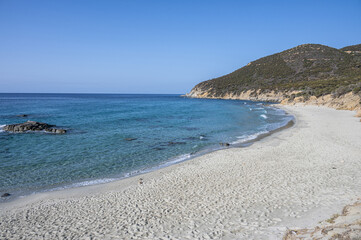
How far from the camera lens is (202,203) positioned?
862cm

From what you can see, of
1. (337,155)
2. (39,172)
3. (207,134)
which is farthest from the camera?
(207,134)

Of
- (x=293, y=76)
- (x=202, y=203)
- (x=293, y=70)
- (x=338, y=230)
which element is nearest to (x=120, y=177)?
(x=202, y=203)

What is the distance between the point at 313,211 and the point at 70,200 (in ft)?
30.9

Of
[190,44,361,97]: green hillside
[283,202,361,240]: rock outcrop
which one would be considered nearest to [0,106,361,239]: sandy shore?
[283,202,361,240]: rock outcrop

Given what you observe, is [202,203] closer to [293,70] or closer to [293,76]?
[293,76]

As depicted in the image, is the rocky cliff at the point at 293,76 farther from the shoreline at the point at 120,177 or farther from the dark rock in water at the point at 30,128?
the dark rock in water at the point at 30,128

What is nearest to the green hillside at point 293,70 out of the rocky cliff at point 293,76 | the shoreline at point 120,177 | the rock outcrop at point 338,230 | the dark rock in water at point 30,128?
the rocky cliff at point 293,76

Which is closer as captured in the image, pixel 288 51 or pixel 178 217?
pixel 178 217

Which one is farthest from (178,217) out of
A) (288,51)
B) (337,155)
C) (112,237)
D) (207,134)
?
(288,51)

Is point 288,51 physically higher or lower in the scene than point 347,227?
higher

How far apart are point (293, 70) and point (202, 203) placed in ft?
359

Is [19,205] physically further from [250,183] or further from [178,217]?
[250,183]

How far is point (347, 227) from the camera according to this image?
5168mm

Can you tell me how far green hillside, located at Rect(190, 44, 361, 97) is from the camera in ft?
282
